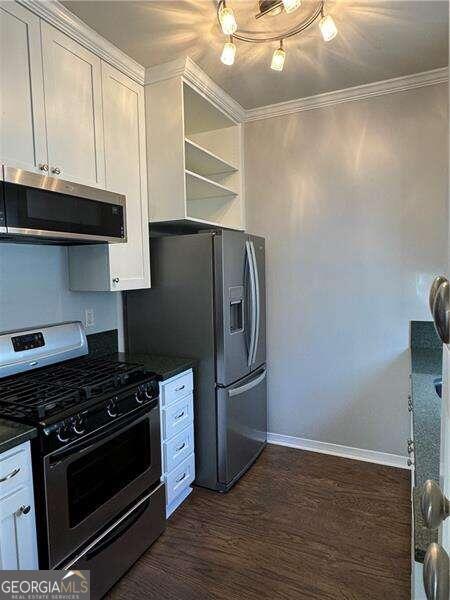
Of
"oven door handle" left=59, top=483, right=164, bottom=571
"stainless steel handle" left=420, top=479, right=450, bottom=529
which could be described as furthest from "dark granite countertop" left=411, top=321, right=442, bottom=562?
"oven door handle" left=59, top=483, right=164, bottom=571

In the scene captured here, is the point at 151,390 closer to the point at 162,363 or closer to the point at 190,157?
the point at 162,363

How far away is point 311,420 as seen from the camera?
115 inches

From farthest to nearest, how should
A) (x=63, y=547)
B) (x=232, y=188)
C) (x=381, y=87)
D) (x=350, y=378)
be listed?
1. (x=232, y=188)
2. (x=350, y=378)
3. (x=381, y=87)
4. (x=63, y=547)

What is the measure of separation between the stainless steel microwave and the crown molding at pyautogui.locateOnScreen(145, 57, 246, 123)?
2.93 feet

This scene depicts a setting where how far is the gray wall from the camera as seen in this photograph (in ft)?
6.06

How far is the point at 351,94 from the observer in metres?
2.60

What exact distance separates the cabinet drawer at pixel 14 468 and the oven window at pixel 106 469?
0.19 metres

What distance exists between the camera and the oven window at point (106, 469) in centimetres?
150

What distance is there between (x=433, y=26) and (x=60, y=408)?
255cm

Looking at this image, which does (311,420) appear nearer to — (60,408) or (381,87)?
(60,408)

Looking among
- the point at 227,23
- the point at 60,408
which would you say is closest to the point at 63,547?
the point at 60,408

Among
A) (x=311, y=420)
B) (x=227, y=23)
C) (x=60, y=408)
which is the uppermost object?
(x=227, y=23)

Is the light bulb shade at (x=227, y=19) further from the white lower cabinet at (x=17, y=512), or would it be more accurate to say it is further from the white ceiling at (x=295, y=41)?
the white lower cabinet at (x=17, y=512)

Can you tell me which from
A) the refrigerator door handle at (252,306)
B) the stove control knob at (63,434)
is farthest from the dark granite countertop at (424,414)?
the stove control knob at (63,434)
